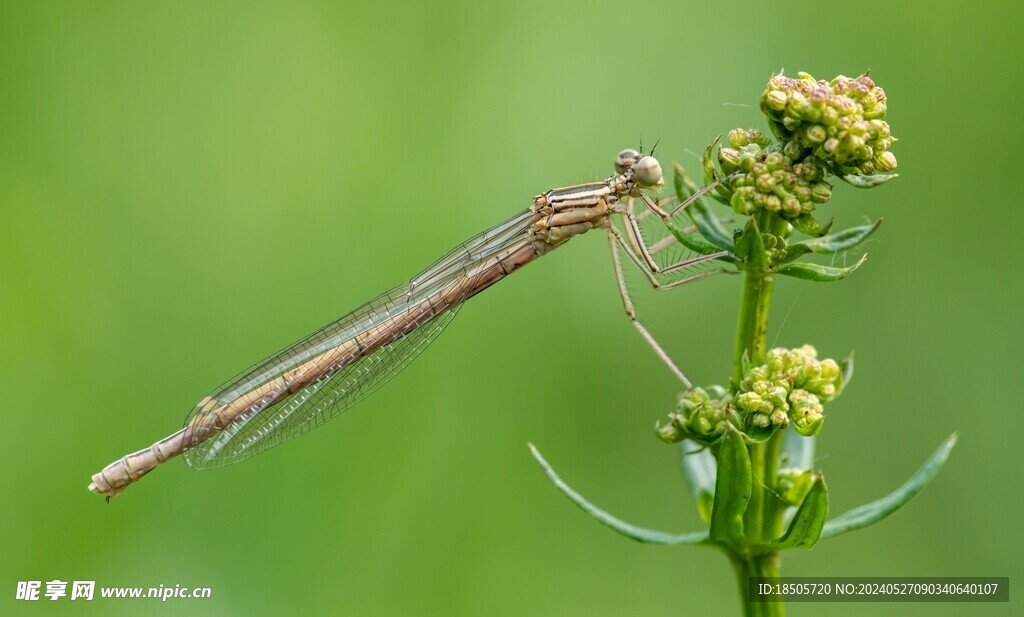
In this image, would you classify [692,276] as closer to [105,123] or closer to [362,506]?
[362,506]

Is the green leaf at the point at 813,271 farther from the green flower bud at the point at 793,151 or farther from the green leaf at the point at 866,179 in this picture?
the green flower bud at the point at 793,151

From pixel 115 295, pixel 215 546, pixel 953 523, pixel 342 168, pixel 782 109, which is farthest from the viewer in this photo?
pixel 342 168

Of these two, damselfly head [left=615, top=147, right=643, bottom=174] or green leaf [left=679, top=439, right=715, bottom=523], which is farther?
damselfly head [left=615, top=147, right=643, bottom=174]

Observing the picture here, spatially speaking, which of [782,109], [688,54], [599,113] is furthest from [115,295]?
[782,109]

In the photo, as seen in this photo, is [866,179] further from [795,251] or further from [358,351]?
[358,351]

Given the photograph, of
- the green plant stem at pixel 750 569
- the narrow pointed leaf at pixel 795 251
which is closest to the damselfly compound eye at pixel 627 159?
the narrow pointed leaf at pixel 795 251

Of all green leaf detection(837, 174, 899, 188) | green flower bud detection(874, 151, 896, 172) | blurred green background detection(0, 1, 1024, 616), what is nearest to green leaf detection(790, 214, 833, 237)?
green leaf detection(837, 174, 899, 188)

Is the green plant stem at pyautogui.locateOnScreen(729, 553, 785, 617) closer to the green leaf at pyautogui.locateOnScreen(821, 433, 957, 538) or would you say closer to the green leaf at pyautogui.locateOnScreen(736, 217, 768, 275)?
the green leaf at pyautogui.locateOnScreen(821, 433, 957, 538)
